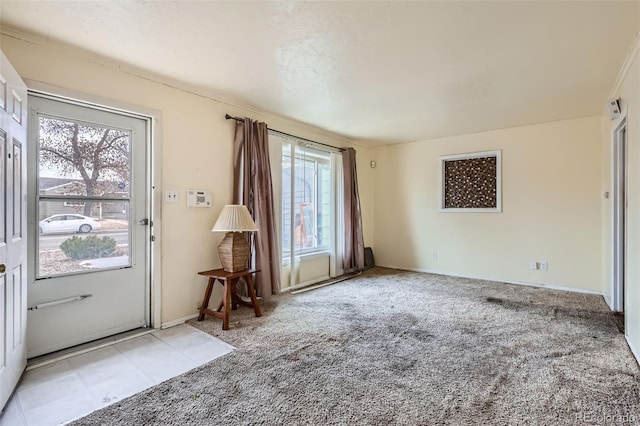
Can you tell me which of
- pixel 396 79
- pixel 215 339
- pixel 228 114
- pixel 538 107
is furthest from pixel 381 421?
pixel 538 107

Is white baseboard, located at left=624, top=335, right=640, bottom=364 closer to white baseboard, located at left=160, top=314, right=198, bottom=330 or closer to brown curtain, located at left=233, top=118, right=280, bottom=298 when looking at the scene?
brown curtain, located at left=233, top=118, right=280, bottom=298

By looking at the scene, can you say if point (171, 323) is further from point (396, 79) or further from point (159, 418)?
point (396, 79)

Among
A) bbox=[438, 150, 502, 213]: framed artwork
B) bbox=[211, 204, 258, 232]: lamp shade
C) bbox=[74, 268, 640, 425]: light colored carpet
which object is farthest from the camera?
bbox=[438, 150, 502, 213]: framed artwork

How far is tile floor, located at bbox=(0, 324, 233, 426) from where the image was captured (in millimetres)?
1745

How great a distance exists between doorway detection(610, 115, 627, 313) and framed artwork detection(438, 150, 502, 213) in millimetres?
1418

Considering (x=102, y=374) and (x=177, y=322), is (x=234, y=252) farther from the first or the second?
(x=102, y=374)

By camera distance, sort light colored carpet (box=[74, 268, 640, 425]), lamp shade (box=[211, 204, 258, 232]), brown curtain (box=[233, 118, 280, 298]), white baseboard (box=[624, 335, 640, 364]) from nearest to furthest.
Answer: light colored carpet (box=[74, 268, 640, 425])
white baseboard (box=[624, 335, 640, 364])
lamp shade (box=[211, 204, 258, 232])
brown curtain (box=[233, 118, 280, 298])

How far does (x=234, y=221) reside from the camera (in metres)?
Answer: 3.03

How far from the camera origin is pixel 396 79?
9.60 feet

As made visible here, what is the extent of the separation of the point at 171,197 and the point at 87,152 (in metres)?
0.73

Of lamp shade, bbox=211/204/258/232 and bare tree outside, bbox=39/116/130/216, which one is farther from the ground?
bare tree outside, bbox=39/116/130/216

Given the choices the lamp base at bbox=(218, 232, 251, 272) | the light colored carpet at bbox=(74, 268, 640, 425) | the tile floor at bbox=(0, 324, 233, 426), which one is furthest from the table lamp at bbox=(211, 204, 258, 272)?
the tile floor at bbox=(0, 324, 233, 426)

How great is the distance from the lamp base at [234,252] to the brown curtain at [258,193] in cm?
47

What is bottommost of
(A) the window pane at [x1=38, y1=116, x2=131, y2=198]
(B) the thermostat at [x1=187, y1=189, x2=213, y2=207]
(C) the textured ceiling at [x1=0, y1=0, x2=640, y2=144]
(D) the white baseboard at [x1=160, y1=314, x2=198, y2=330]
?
(D) the white baseboard at [x1=160, y1=314, x2=198, y2=330]
